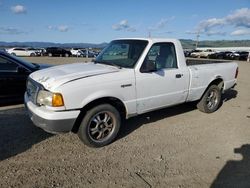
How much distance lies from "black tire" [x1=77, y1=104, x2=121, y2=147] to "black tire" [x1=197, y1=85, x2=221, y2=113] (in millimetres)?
2841

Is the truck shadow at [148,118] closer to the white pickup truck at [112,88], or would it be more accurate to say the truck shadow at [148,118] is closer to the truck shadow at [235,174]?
the white pickup truck at [112,88]

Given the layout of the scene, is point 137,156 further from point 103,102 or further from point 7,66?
point 7,66

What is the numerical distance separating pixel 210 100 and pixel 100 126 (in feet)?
11.6

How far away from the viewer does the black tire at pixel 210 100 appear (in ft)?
22.4

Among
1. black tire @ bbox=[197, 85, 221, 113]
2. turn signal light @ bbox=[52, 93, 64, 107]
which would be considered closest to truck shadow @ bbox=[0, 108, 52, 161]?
turn signal light @ bbox=[52, 93, 64, 107]

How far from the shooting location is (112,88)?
4652 mm

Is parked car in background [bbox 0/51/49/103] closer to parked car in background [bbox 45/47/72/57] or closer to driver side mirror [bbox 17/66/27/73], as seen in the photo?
driver side mirror [bbox 17/66/27/73]

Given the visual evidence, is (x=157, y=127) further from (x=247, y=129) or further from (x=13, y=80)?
(x=13, y=80)

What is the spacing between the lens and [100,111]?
15.3ft

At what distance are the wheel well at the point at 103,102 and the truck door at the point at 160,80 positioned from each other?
0.33 metres

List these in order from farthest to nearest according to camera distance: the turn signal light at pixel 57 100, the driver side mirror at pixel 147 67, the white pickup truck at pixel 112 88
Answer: the driver side mirror at pixel 147 67
the white pickup truck at pixel 112 88
the turn signal light at pixel 57 100

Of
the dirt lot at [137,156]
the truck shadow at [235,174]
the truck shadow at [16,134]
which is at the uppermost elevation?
the truck shadow at [16,134]

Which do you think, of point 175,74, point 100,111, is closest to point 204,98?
point 175,74

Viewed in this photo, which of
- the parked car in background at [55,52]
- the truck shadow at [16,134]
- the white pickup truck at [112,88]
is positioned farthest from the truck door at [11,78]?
the parked car in background at [55,52]
